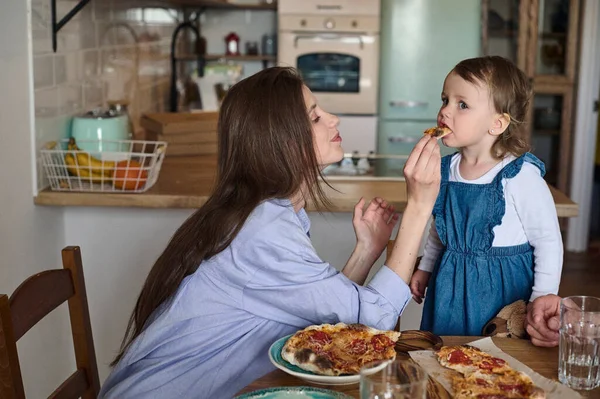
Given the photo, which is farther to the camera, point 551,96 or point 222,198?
point 551,96

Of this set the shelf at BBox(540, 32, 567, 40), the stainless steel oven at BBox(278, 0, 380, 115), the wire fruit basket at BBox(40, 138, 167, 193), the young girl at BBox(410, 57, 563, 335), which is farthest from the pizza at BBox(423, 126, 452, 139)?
the shelf at BBox(540, 32, 567, 40)

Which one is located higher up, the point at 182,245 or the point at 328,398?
the point at 182,245

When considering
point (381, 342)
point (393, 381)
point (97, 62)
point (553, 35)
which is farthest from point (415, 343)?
point (553, 35)

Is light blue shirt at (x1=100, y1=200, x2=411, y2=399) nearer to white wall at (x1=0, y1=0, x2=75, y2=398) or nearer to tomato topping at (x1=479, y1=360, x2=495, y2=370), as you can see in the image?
tomato topping at (x1=479, y1=360, x2=495, y2=370)

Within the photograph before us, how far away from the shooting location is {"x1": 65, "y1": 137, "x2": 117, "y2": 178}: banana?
2496 millimetres

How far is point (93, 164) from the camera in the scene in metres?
2.52

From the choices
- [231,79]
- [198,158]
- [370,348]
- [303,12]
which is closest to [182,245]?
[370,348]

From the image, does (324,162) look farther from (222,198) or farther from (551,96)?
(551,96)

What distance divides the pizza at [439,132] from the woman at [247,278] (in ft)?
0.50

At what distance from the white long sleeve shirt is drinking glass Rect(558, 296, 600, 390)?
428mm

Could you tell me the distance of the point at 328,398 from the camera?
1.18 meters

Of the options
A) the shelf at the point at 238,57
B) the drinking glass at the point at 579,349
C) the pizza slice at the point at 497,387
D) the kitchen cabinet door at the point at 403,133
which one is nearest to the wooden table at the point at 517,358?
the drinking glass at the point at 579,349

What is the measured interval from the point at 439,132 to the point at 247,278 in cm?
55

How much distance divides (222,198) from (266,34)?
4.07m
